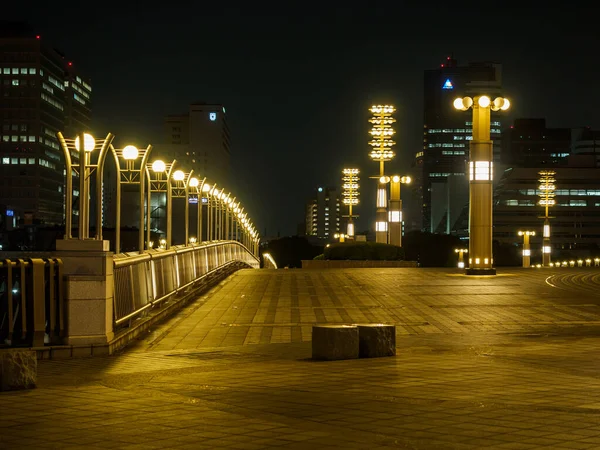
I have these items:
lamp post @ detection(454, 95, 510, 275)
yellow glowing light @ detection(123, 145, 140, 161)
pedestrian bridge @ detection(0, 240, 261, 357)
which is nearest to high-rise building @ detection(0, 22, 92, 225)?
lamp post @ detection(454, 95, 510, 275)

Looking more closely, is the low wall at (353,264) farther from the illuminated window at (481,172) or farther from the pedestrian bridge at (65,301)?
the pedestrian bridge at (65,301)

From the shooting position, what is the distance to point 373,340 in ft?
40.0

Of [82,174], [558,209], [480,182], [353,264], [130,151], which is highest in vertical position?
[558,209]

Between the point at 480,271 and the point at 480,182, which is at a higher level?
the point at 480,182

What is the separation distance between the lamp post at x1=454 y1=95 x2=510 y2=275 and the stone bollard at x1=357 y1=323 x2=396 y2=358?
2501 cm

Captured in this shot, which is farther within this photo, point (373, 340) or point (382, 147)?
point (382, 147)

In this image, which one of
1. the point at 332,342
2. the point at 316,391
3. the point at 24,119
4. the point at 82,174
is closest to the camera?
the point at 316,391

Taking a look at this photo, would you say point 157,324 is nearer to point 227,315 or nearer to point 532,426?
point 227,315

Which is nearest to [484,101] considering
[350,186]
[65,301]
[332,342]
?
[332,342]

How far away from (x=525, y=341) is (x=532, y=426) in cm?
749

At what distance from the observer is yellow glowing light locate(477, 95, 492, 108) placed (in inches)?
1444

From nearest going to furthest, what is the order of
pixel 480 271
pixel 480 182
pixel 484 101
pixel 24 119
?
1. pixel 480 271
2. pixel 484 101
3. pixel 480 182
4. pixel 24 119

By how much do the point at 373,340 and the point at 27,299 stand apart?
14.5ft

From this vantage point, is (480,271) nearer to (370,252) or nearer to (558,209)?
(370,252)
